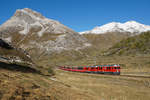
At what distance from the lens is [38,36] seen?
548ft

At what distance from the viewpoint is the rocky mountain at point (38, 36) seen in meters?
147

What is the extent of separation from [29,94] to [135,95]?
10.5 meters

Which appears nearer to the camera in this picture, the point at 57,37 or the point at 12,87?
the point at 12,87

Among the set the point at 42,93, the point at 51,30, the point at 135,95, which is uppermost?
the point at 51,30

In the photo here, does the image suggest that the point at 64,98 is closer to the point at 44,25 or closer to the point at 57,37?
the point at 57,37

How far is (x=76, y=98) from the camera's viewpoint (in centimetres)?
1112

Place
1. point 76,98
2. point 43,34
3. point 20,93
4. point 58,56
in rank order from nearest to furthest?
point 20,93
point 76,98
point 58,56
point 43,34

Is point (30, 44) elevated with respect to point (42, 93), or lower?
elevated

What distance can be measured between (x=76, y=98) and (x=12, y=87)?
187 inches

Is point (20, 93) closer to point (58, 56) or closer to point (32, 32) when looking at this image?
point (58, 56)

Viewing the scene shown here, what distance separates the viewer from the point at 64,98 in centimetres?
1045

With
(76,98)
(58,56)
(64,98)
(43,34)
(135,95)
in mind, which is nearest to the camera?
(64,98)

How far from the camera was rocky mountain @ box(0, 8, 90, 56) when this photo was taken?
146625 mm

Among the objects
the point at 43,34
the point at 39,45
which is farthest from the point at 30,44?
the point at 43,34
